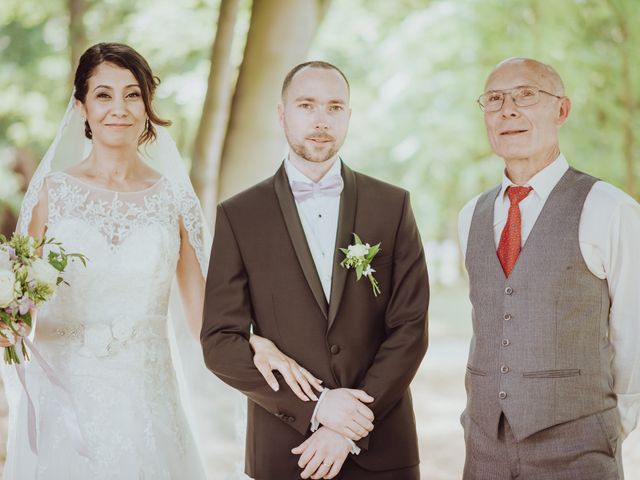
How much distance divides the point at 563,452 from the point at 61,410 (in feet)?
6.73

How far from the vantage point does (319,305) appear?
3174 millimetres

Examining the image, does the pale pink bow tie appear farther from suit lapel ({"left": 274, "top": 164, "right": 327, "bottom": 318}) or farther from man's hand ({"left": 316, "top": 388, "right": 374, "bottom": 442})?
man's hand ({"left": 316, "top": 388, "right": 374, "bottom": 442})

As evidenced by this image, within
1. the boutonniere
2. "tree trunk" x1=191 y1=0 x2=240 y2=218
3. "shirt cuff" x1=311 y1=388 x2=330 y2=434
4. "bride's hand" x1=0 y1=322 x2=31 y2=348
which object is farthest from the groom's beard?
"tree trunk" x1=191 y1=0 x2=240 y2=218

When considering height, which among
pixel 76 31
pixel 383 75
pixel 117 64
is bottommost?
pixel 117 64

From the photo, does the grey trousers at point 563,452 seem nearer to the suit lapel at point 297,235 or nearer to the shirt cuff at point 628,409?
the shirt cuff at point 628,409

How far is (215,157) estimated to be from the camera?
7.44m

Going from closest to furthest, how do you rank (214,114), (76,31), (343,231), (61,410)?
(343,231) → (61,410) → (214,114) → (76,31)

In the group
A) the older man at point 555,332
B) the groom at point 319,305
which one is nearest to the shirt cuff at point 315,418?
the groom at point 319,305

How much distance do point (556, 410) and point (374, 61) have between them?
38.5 feet

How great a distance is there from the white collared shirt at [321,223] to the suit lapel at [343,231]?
3 cm

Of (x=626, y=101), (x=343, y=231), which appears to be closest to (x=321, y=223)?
(x=343, y=231)

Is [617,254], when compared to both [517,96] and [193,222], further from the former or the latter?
[193,222]

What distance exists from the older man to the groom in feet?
0.90

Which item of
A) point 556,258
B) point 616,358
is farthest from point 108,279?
point 616,358
